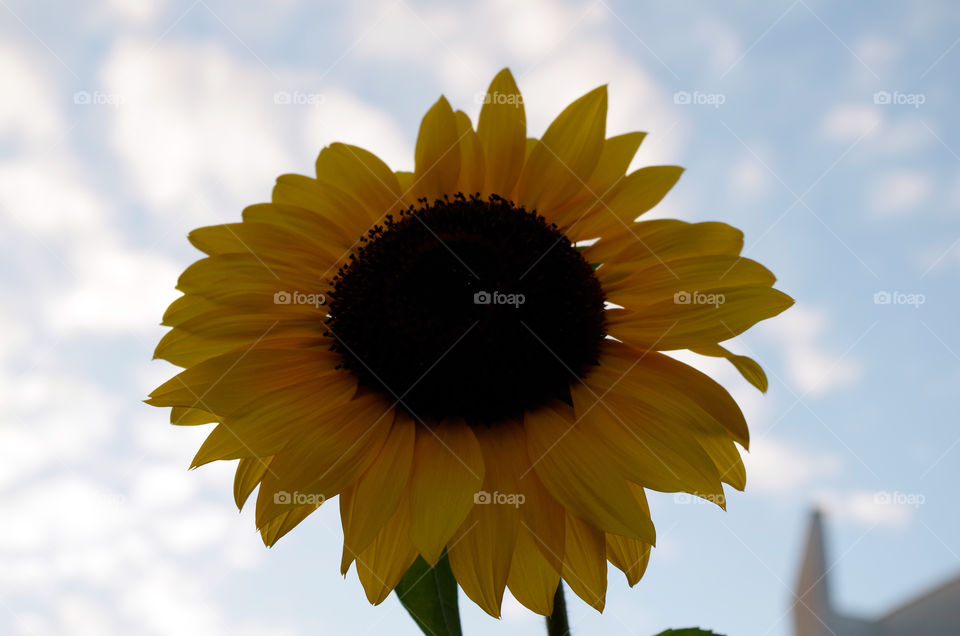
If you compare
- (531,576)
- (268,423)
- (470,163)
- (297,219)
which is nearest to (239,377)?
(268,423)

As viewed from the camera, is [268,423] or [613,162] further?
[613,162]

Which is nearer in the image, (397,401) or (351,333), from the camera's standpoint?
(397,401)

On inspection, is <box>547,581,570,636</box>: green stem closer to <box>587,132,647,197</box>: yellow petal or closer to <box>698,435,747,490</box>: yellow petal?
<box>698,435,747,490</box>: yellow petal

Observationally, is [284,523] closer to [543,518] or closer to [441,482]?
[441,482]

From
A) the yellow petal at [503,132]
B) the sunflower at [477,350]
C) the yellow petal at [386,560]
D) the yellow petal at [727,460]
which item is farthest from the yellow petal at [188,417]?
the yellow petal at [727,460]

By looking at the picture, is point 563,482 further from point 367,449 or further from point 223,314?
point 223,314

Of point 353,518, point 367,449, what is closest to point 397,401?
point 367,449

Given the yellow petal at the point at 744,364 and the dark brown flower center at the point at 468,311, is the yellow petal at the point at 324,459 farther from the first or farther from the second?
the yellow petal at the point at 744,364
